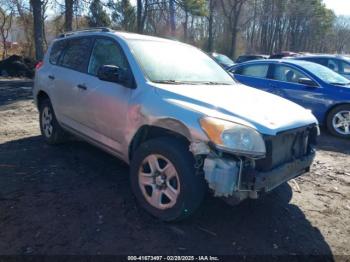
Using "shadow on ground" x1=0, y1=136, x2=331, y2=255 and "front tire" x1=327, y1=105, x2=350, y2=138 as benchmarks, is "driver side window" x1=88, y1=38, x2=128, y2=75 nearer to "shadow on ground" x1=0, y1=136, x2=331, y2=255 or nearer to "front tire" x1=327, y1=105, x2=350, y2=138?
"shadow on ground" x1=0, y1=136, x2=331, y2=255

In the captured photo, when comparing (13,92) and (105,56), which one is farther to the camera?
(13,92)

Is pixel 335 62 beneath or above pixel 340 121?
above

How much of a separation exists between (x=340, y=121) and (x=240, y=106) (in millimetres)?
5015

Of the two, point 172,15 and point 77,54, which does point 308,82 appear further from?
point 172,15

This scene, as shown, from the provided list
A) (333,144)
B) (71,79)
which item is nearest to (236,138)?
(71,79)

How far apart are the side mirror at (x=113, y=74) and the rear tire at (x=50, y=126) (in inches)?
81.9

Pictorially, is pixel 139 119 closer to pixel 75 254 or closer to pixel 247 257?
pixel 75 254

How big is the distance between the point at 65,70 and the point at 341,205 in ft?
13.3

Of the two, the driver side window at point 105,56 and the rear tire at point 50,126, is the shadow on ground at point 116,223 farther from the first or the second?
the driver side window at point 105,56

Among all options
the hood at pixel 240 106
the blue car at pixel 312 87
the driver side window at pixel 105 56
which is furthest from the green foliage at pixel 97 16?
the hood at pixel 240 106

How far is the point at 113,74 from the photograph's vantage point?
3988mm

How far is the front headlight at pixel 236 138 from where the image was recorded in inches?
124

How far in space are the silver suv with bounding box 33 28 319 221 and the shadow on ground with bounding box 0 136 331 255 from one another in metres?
0.30

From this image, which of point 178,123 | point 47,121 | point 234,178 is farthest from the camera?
point 47,121
